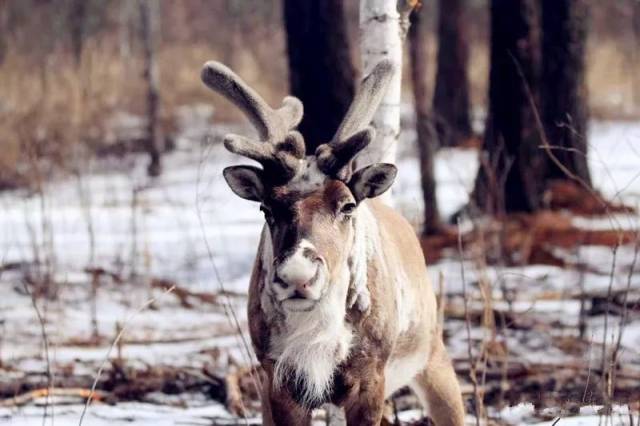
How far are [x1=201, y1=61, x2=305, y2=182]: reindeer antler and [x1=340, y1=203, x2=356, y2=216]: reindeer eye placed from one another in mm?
186

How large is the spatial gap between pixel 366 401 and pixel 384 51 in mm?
1759

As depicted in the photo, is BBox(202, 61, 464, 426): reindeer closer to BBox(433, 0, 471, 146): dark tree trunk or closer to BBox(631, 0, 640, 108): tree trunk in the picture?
BBox(433, 0, 471, 146): dark tree trunk

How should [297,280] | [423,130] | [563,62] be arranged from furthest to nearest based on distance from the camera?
[563,62] < [423,130] < [297,280]

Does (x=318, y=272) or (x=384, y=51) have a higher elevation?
(x=384, y=51)

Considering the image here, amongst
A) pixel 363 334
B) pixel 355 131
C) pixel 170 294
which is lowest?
pixel 170 294

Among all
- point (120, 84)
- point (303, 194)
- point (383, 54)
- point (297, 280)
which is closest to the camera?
point (297, 280)

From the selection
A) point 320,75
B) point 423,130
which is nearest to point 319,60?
point 320,75

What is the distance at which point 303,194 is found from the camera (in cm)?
331

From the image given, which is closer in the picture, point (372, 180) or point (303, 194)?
point (303, 194)

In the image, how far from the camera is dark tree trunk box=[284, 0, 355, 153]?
7.38 metres

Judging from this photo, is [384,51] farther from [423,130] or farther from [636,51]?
[636,51]

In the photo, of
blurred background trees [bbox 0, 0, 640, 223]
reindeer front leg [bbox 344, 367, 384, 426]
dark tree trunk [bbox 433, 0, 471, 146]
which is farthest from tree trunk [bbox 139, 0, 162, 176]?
reindeer front leg [bbox 344, 367, 384, 426]

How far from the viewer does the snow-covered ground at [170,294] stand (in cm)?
496

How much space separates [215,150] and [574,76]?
425 centimetres
